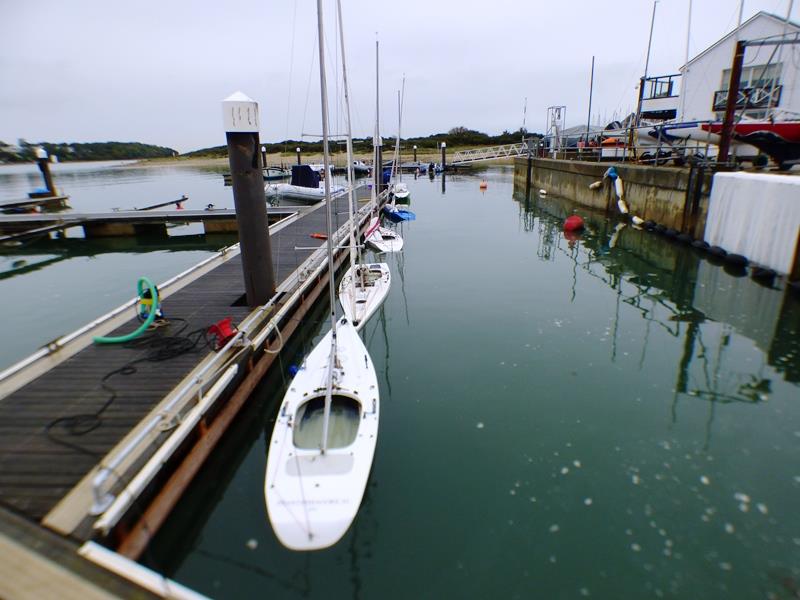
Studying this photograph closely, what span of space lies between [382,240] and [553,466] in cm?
1619

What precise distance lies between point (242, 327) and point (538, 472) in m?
6.58

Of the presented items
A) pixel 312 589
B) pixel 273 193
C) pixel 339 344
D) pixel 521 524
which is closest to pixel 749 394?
pixel 521 524

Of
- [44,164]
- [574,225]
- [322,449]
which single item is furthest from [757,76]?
[44,164]

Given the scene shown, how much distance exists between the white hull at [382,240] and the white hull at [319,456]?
1323 centimetres

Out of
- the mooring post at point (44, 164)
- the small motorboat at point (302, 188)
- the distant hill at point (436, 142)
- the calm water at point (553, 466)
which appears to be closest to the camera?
the calm water at point (553, 466)

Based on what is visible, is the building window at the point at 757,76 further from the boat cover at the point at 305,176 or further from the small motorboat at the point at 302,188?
the boat cover at the point at 305,176

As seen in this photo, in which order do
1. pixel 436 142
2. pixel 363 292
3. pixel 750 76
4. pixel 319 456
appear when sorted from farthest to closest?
pixel 436 142 < pixel 750 76 < pixel 363 292 < pixel 319 456

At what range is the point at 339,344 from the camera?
880cm

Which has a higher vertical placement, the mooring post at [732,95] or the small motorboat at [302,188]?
the mooring post at [732,95]

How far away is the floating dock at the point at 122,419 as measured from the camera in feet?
15.7

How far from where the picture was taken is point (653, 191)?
77.9ft

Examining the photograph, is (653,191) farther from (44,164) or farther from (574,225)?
(44,164)

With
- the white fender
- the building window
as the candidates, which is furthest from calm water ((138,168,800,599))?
the building window

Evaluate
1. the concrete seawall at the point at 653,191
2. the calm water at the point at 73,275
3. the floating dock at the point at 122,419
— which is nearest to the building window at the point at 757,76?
the concrete seawall at the point at 653,191
